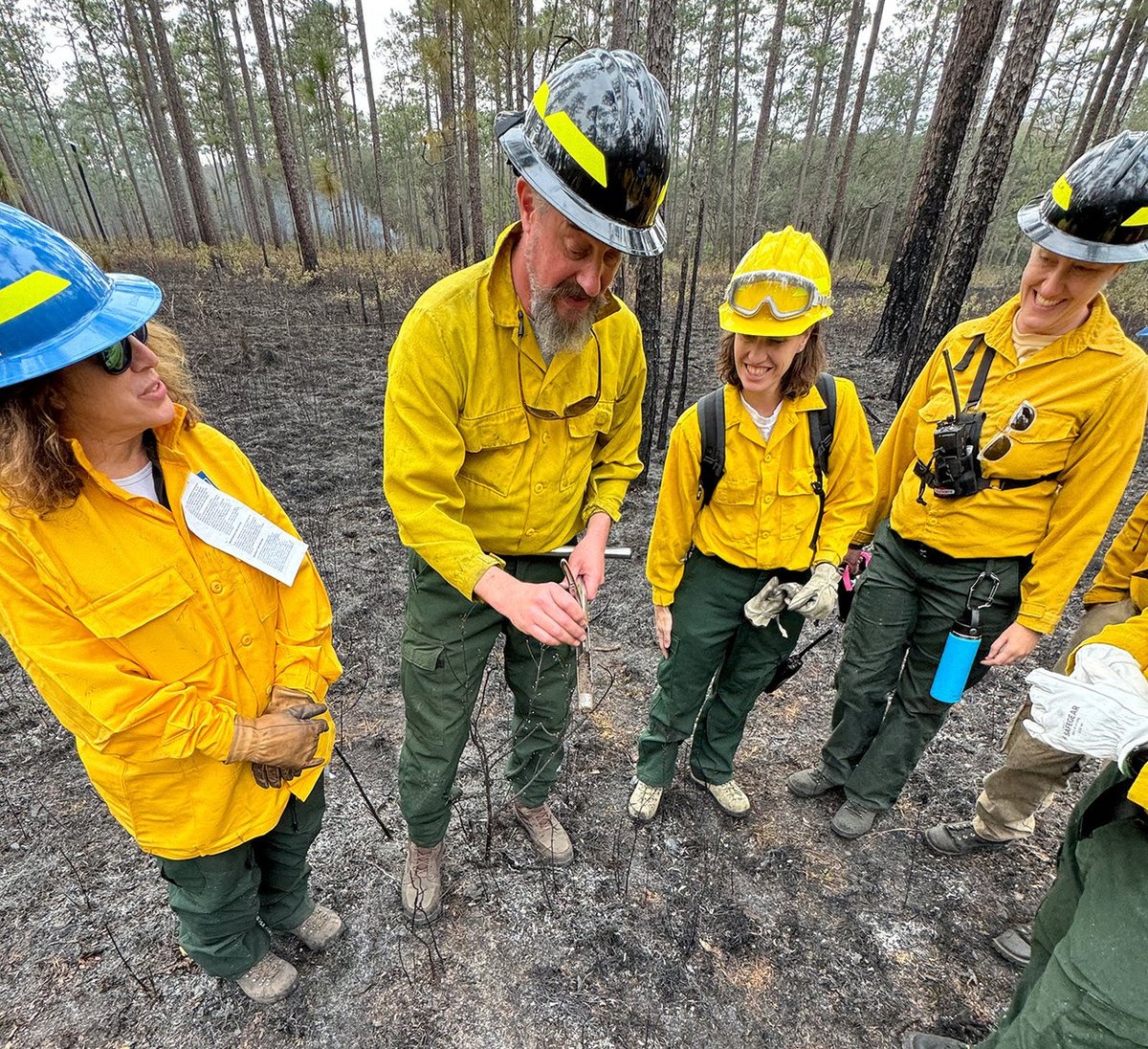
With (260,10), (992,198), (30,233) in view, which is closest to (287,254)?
(260,10)

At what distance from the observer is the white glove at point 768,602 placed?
2156mm

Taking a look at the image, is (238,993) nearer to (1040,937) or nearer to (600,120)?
(1040,937)

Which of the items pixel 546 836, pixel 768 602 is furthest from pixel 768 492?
pixel 546 836

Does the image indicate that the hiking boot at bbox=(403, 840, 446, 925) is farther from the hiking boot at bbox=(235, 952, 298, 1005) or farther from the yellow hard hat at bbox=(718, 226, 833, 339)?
the yellow hard hat at bbox=(718, 226, 833, 339)

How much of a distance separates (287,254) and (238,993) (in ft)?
73.1

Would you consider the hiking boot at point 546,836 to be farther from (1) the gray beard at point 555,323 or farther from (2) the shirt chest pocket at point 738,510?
(1) the gray beard at point 555,323

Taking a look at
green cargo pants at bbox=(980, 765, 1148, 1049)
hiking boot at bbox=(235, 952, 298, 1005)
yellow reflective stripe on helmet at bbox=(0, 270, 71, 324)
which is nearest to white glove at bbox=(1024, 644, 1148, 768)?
green cargo pants at bbox=(980, 765, 1148, 1049)

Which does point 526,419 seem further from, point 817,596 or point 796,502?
point 817,596

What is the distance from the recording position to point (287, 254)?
1936cm

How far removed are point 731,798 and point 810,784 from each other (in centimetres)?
41

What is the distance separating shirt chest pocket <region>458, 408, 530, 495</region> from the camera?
5.38 ft

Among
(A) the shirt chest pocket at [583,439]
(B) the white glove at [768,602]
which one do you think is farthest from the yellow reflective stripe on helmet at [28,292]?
(B) the white glove at [768,602]

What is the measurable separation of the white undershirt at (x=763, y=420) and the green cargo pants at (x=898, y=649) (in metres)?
0.76

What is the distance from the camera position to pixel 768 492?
2.10 metres
